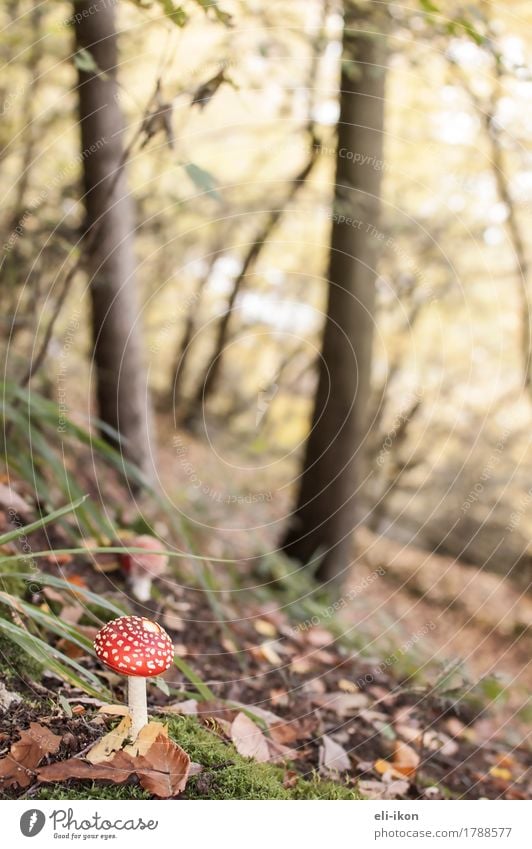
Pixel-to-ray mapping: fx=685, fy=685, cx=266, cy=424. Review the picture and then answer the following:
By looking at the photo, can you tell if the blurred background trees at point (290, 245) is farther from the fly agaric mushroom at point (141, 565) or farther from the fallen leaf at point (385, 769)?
the fallen leaf at point (385, 769)

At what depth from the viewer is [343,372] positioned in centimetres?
423

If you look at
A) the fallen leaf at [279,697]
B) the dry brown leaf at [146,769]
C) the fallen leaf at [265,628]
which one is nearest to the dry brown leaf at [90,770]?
the dry brown leaf at [146,769]

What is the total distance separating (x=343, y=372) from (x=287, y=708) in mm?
2389

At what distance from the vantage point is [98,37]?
259cm

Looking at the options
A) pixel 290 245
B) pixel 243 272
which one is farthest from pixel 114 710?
pixel 290 245

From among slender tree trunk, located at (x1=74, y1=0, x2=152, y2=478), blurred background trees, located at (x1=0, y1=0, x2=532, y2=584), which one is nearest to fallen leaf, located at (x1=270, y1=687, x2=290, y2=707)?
slender tree trunk, located at (x1=74, y1=0, x2=152, y2=478)

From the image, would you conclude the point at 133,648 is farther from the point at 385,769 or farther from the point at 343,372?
the point at 343,372

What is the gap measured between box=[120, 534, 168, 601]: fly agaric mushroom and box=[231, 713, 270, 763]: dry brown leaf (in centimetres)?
67

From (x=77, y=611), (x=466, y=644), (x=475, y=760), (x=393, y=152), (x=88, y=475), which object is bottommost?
(x=466, y=644)

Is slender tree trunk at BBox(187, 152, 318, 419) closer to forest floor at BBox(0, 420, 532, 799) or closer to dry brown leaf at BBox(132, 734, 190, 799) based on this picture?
forest floor at BBox(0, 420, 532, 799)

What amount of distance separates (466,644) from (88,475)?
4409 millimetres

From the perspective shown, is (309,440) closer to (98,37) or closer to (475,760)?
(475,760)

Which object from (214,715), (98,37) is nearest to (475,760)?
(214,715)

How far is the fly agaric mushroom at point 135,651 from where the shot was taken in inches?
61.6
